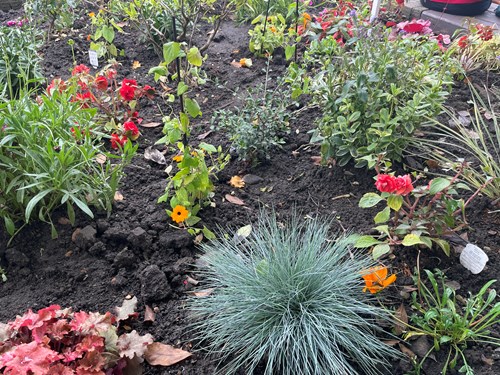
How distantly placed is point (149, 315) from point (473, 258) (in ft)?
4.36

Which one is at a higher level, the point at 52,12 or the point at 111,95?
the point at 52,12

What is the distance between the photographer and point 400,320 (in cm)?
189

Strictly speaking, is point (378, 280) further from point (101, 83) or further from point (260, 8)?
point (260, 8)

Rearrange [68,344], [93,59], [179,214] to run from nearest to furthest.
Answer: [68,344], [179,214], [93,59]

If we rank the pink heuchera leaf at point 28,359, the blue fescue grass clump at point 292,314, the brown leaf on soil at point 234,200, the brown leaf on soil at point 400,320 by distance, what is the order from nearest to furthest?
the pink heuchera leaf at point 28,359
the blue fescue grass clump at point 292,314
the brown leaf on soil at point 400,320
the brown leaf on soil at point 234,200

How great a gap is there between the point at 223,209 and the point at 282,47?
188 cm

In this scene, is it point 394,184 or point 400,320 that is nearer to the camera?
point 400,320

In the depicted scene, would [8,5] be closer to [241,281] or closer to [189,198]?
[189,198]

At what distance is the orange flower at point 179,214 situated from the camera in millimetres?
2303

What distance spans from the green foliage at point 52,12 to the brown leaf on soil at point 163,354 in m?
3.42

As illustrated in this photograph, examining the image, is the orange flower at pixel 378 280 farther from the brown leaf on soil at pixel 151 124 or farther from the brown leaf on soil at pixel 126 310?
the brown leaf on soil at pixel 151 124

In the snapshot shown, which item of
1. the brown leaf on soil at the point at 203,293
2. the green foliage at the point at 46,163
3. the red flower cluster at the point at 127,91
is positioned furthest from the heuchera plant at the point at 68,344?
the red flower cluster at the point at 127,91

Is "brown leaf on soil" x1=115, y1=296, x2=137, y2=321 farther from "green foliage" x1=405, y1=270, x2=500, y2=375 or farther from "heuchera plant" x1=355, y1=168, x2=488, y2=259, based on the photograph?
"green foliage" x1=405, y1=270, x2=500, y2=375

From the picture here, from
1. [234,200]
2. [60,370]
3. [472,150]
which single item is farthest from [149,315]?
[472,150]
